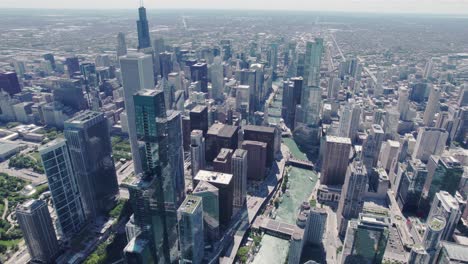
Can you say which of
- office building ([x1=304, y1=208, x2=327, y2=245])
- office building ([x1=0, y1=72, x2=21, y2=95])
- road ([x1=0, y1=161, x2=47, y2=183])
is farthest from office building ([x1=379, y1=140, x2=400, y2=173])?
office building ([x1=0, y1=72, x2=21, y2=95])

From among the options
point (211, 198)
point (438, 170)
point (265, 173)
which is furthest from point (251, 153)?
point (438, 170)

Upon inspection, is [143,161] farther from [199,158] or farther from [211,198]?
[199,158]

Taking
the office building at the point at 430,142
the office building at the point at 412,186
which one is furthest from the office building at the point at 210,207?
the office building at the point at 430,142

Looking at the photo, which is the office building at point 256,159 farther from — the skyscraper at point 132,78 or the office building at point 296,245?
the office building at point 296,245

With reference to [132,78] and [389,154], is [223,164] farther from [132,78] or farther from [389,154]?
[389,154]

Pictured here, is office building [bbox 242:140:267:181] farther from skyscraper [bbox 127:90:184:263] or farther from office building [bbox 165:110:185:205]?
skyscraper [bbox 127:90:184:263]

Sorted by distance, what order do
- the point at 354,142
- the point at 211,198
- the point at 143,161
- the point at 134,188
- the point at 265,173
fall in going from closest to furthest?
the point at 134,188 → the point at 143,161 → the point at 211,198 → the point at 265,173 → the point at 354,142
